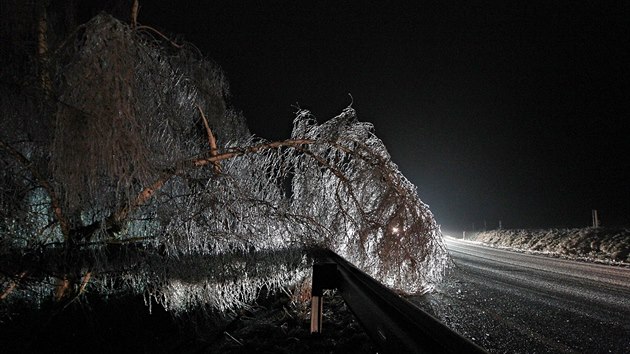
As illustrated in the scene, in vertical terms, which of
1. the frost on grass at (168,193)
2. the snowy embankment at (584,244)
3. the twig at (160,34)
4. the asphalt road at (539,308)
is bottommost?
the asphalt road at (539,308)

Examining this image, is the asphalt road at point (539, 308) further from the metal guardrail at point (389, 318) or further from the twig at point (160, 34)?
the twig at point (160, 34)

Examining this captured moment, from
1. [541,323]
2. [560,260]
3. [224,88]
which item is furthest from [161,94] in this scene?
[560,260]

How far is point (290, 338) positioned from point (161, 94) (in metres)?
3.39

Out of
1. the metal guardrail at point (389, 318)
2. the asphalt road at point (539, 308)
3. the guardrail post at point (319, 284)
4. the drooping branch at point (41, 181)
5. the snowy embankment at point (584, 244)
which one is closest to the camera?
the metal guardrail at point (389, 318)

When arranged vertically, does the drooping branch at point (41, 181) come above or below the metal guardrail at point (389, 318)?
above

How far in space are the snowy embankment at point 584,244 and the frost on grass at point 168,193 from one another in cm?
1207

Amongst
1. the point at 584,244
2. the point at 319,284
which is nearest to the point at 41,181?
the point at 319,284

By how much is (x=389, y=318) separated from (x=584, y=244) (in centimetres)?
1883

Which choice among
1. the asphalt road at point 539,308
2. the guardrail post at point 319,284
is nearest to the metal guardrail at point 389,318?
the guardrail post at point 319,284

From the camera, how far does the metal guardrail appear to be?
1650mm

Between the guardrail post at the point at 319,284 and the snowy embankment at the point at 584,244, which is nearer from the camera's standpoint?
the guardrail post at the point at 319,284

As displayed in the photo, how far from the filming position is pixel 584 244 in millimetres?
17203

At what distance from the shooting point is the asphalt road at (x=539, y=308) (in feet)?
15.9

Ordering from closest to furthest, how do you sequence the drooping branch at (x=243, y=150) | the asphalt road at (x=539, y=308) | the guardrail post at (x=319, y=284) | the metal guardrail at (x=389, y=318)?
the metal guardrail at (x=389, y=318)
the guardrail post at (x=319, y=284)
the asphalt road at (x=539, y=308)
the drooping branch at (x=243, y=150)
